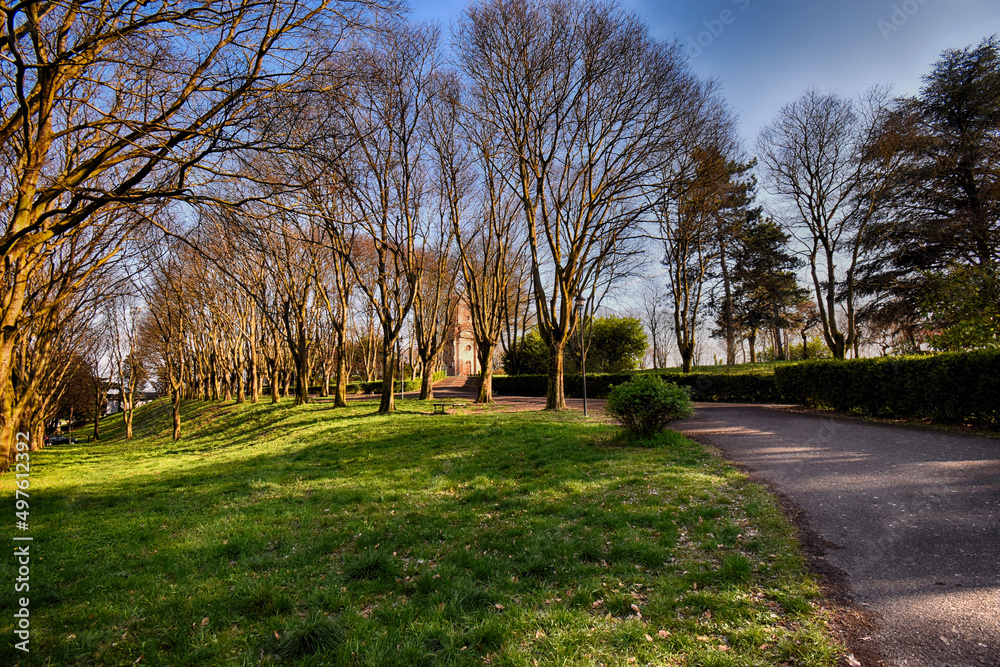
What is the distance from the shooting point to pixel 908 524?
410 cm

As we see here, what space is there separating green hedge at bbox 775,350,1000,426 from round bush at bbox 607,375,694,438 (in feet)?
19.2

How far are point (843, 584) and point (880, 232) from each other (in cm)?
2125

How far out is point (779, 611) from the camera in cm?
296

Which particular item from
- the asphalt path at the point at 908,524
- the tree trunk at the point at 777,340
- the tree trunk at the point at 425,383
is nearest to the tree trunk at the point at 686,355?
the tree trunk at the point at 777,340

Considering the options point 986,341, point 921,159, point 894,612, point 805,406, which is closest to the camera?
point 894,612

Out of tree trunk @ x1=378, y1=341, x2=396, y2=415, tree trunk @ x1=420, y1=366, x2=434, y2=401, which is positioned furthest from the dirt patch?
tree trunk @ x1=420, y1=366, x2=434, y2=401

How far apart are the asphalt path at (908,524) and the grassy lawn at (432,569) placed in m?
0.42

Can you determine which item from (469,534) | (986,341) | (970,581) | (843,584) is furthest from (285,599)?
(986,341)

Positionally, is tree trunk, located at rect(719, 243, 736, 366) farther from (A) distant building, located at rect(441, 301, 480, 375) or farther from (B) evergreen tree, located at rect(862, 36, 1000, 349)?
(A) distant building, located at rect(441, 301, 480, 375)

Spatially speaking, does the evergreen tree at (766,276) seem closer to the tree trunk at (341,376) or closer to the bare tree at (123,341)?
the tree trunk at (341,376)

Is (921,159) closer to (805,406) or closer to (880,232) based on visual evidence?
(880,232)

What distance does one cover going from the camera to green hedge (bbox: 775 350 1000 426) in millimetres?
8492

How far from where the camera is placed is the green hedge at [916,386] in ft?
27.9

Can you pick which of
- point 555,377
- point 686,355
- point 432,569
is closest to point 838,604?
point 432,569
